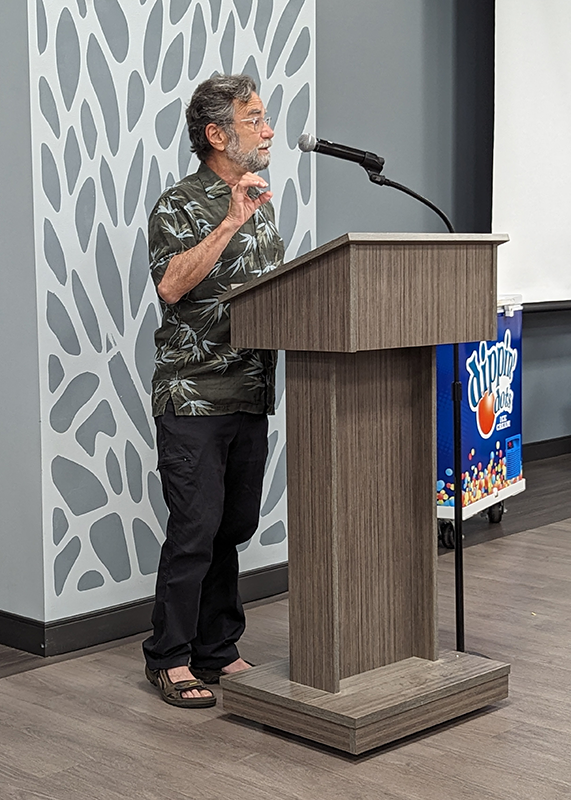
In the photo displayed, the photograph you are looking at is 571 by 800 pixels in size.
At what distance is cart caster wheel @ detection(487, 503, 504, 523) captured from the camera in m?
4.86

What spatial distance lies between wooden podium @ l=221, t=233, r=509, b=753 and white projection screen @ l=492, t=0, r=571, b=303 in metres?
3.07

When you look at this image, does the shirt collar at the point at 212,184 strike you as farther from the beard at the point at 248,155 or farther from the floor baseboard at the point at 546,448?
the floor baseboard at the point at 546,448

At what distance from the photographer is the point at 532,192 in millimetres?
5750

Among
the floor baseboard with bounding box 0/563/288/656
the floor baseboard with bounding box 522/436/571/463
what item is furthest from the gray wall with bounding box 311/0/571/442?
the floor baseboard with bounding box 0/563/288/656

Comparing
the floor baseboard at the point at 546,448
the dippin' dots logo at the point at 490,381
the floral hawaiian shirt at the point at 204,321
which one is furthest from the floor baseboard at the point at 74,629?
the floor baseboard at the point at 546,448

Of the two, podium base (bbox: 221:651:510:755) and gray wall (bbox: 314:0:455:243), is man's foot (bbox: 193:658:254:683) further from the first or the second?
gray wall (bbox: 314:0:455:243)

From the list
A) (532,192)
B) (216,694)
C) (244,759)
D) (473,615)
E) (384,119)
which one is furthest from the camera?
(532,192)

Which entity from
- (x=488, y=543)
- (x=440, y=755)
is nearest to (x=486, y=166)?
(x=488, y=543)

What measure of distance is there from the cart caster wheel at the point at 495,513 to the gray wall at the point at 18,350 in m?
2.35

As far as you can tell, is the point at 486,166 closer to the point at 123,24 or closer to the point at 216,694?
the point at 123,24

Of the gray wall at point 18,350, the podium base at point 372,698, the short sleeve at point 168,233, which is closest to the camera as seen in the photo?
the podium base at point 372,698

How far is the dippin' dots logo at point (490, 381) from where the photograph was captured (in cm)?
449

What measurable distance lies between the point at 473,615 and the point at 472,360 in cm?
127

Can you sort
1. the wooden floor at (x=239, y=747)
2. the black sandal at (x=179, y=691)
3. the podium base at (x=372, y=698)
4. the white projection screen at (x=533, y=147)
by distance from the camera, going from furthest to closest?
the white projection screen at (x=533, y=147) < the black sandal at (x=179, y=691) < the podium base at (x=372, y=698) < the wooden floor at (x=239, y=747)
